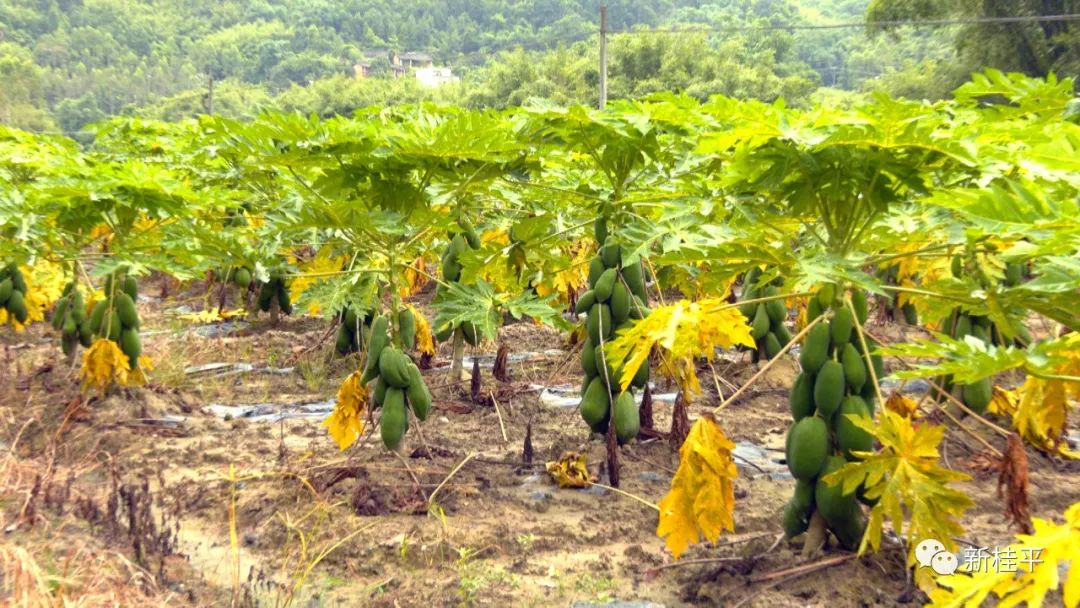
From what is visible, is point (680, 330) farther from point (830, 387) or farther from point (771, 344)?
point (771, 344)

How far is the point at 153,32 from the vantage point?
2675 inches

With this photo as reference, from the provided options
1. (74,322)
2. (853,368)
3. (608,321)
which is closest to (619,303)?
(608,321)

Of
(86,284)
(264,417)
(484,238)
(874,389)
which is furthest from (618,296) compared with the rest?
(86,284)

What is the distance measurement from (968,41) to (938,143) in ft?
65.7

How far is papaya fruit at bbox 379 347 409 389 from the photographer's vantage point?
3535mm

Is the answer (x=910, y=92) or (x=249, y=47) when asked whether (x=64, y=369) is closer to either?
(x=910, y=92)

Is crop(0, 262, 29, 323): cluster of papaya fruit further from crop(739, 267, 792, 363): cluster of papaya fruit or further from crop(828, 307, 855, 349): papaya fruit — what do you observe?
crop(828, 307, 855, 349): papaya fruit

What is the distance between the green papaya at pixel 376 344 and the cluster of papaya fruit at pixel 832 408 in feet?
6.17

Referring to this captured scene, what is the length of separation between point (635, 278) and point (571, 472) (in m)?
0.97

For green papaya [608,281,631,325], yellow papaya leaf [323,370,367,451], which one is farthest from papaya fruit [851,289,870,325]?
yellow papaya leaf [323,370,367,451]

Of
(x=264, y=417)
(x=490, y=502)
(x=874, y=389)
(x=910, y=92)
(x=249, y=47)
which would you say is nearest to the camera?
(x=874, y=389)

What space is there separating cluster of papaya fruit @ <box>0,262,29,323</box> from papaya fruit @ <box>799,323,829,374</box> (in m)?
5.74

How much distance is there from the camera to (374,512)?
11.0 ft

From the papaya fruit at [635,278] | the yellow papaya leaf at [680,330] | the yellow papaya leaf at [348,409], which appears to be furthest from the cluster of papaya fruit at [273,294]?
the yellow papaya leaf at [680,330]
